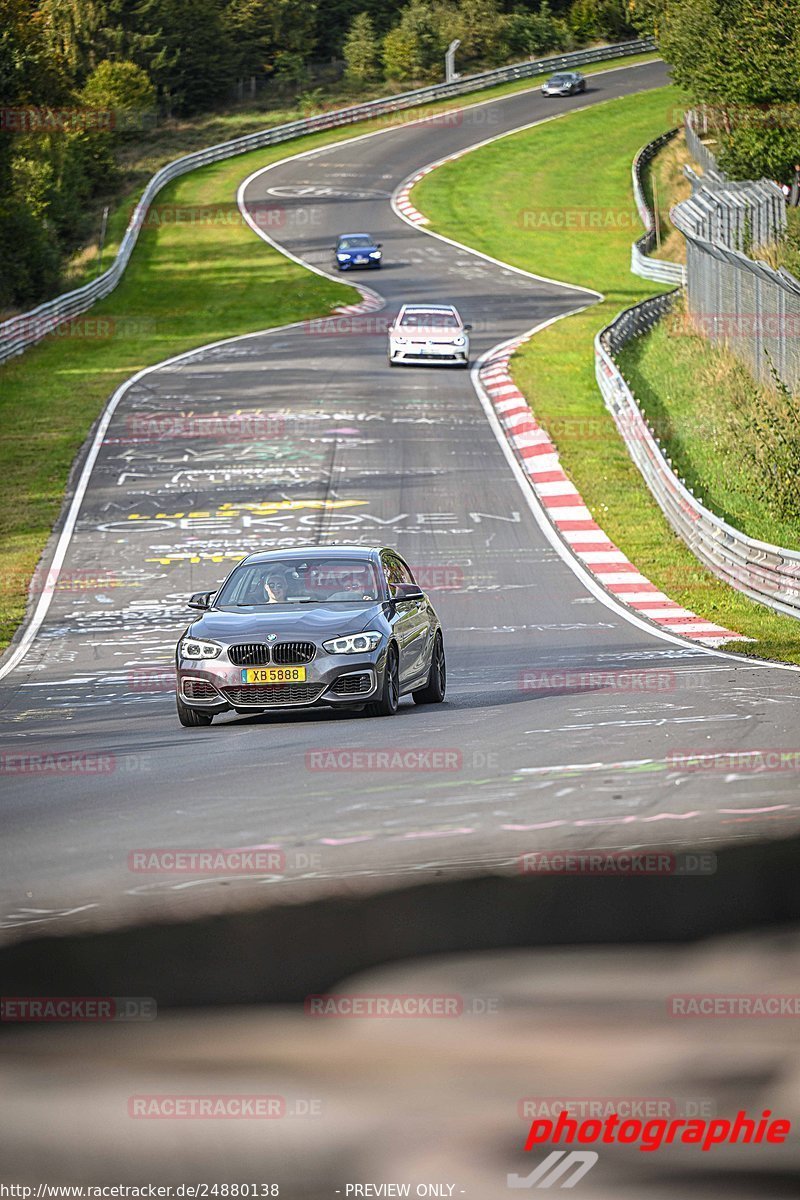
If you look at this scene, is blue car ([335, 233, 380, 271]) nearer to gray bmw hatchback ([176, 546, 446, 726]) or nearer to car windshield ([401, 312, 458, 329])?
car windshield ([401, 312, 458, 329])

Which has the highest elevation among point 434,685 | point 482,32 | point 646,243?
point 482,32

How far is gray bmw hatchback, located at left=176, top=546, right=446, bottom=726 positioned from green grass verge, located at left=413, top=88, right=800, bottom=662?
4538mm

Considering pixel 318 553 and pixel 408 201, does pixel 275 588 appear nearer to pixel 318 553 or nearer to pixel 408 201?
pixel 318 553

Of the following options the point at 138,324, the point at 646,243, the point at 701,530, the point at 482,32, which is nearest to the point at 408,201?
the point at 646,243

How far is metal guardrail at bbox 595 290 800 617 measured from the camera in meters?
19.5

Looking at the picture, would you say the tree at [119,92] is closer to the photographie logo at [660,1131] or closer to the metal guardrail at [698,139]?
the metal guardrail at [698,139]

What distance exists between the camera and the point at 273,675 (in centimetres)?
1218

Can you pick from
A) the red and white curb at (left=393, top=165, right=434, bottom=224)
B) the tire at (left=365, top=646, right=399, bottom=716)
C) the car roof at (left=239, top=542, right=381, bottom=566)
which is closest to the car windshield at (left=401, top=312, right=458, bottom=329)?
the red and white curb at (left=393, top=165, right=434, bottom=224)

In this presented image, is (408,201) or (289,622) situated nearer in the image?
(289,622)

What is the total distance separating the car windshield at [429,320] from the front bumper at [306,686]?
3000cm

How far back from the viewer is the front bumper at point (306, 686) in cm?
1213

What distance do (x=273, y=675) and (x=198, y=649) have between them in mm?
663

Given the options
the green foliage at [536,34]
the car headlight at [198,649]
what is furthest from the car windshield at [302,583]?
the green foliage at [536,34]

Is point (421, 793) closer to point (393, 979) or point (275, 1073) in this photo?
point (393, 979)
